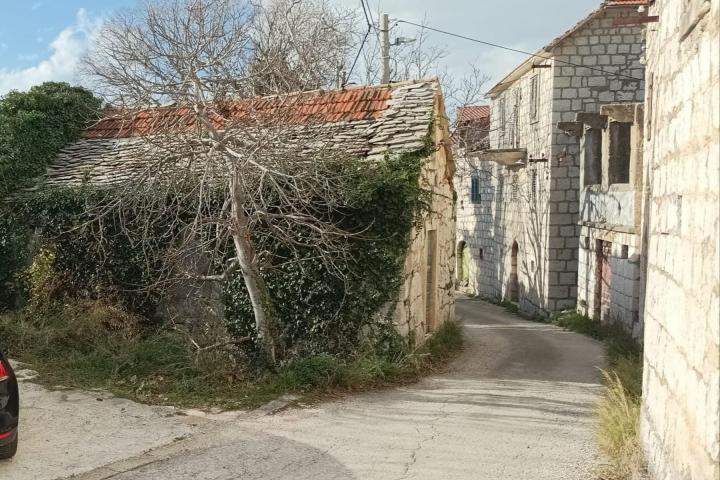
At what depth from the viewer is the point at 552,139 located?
58.0 ft

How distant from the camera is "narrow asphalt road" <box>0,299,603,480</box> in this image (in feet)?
18.6

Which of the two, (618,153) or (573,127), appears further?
(573,127)

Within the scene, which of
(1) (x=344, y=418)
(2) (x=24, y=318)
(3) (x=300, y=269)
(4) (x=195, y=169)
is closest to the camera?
(1) (x=344, y=418)

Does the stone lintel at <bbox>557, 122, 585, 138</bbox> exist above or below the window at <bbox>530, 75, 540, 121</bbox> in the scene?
below

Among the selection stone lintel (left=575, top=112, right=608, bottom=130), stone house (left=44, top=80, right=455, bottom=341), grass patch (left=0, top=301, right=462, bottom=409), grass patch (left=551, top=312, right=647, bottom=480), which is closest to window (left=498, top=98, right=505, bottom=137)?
stone lintel (left=575, top=112, right=608, bottom=130)

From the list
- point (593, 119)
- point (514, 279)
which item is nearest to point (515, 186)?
point (514, 279)

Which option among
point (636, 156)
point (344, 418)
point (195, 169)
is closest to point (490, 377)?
point (344, 418)

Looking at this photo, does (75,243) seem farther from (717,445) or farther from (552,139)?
(552,139)

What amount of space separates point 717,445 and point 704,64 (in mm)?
1908

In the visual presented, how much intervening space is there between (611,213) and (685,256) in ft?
37.6

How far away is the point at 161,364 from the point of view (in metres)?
9.08

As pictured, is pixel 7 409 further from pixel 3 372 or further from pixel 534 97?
pixel 534 97

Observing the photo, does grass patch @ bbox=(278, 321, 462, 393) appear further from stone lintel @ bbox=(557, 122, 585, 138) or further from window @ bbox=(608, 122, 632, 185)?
stone lintel @ bbox=(557, 122, 585, 138)

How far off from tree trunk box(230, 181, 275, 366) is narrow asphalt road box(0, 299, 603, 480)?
4.85 feet
